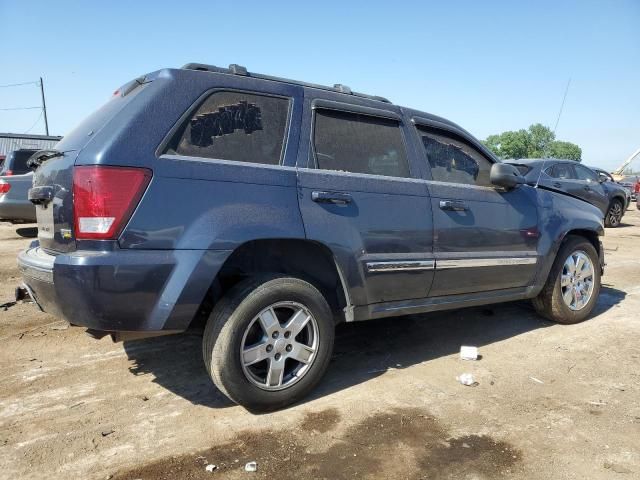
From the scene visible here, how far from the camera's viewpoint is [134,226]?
258 cm

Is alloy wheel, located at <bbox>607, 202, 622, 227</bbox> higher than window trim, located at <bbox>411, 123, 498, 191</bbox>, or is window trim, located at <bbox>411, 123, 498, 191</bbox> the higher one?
window trim, located at <bbox>411, 123, 498, 191</bbox>

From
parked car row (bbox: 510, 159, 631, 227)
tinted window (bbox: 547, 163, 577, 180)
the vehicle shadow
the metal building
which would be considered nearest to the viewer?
the vehicle shadow

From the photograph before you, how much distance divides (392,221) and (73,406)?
230cm

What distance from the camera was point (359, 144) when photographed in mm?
3549

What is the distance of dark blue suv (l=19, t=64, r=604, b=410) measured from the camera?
2.61 meters

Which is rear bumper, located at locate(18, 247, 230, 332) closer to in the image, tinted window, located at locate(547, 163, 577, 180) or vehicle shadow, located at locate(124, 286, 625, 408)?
vehicle shadow, located at locate(124, 286, 625, 408)

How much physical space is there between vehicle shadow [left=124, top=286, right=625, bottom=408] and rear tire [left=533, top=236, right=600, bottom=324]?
208 mm

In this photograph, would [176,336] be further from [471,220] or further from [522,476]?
[522,476]

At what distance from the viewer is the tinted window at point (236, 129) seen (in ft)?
9.36

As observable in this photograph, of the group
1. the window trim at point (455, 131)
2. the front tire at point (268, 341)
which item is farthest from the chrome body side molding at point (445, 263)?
the window trim at point (455, 131)

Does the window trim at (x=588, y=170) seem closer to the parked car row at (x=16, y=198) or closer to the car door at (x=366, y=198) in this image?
the car door at (x=366, y=198)

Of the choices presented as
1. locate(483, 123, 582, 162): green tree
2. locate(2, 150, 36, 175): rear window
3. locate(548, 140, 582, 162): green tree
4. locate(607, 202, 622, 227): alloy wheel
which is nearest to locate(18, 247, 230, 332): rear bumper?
locate(2, 150, 36, 175): rear window

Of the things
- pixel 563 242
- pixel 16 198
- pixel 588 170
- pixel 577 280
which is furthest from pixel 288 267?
pixel 588 170

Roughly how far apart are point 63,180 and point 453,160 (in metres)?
2.82
